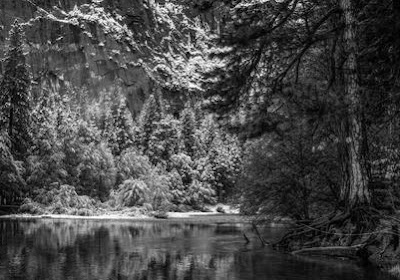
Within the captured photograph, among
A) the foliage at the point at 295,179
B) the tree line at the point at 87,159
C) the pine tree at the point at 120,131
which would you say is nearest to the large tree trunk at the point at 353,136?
the foliage at the point at 295,179

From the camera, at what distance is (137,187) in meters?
55.4

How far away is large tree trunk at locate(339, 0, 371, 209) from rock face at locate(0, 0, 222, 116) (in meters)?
122

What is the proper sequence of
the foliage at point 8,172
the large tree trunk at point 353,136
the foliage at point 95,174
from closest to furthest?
the large tree trunk at point 353,136 → the foliage at point 8,172 → the foliage at point 95,174

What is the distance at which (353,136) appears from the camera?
14.1 metres

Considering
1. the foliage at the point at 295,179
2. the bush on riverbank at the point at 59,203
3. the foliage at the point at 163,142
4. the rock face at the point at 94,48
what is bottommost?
the bush on riverbank at the point at 59,203

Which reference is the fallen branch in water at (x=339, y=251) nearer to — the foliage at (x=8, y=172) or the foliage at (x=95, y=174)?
the foliage at (x=8, y=172)

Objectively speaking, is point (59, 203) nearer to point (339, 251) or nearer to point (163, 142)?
point (163, 142)

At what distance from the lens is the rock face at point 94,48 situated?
14600cm

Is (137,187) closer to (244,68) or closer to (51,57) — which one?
(244,68)

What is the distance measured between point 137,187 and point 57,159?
28.5 ft

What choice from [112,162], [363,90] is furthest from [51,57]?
[363,90]

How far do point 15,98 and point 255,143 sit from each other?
3562 cm

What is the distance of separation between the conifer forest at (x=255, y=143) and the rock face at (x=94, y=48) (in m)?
11.7

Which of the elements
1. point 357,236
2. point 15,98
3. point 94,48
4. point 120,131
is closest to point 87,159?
point 15,98
